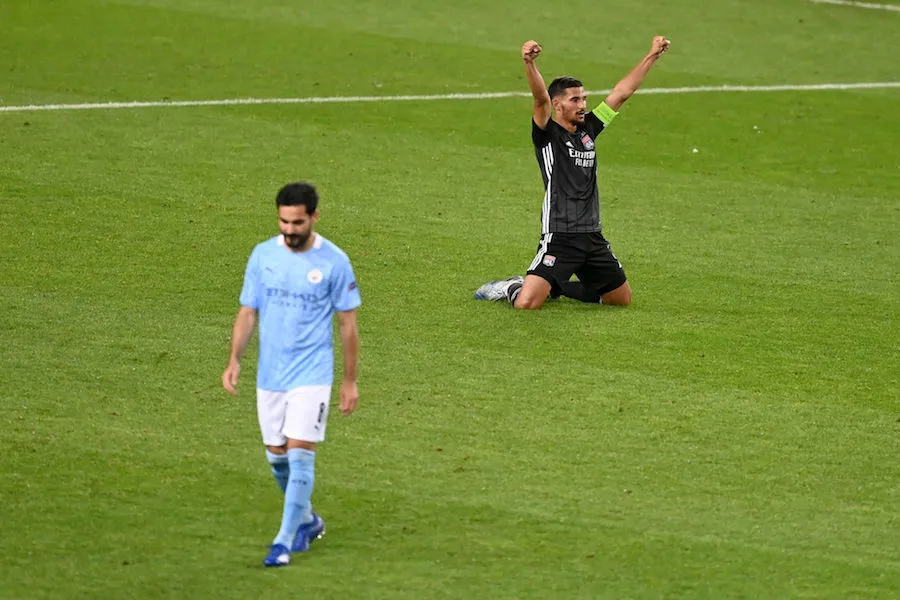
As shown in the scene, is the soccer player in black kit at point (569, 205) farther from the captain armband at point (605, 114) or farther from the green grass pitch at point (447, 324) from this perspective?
the green grass pitch at point (447, 324)

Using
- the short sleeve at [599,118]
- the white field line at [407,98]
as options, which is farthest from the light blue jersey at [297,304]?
the white field line at [407,98]

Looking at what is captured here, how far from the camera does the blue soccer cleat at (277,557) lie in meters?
6.89

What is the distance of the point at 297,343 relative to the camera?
6.95 m

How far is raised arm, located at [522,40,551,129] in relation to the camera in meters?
10.1

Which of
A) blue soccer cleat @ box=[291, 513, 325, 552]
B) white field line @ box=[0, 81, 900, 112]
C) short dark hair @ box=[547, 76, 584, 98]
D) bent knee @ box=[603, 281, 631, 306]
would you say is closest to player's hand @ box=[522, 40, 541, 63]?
short dark hair @ box=[547, 76, 584, 98]

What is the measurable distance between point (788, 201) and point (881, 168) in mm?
1749

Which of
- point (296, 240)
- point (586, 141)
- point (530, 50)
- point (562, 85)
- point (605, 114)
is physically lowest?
point (296, 240)

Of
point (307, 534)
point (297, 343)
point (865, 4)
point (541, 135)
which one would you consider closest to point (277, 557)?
point (307, 534)

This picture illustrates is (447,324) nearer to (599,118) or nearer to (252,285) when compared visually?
(599,118)

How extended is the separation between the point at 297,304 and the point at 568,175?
4335 millimetres

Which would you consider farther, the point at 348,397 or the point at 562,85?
the point at 562,85

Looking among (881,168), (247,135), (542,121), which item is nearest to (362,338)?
(542,121)

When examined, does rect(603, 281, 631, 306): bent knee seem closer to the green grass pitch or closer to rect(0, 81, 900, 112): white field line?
the green grass pitch

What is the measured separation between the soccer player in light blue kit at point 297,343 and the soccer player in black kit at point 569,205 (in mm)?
3959
